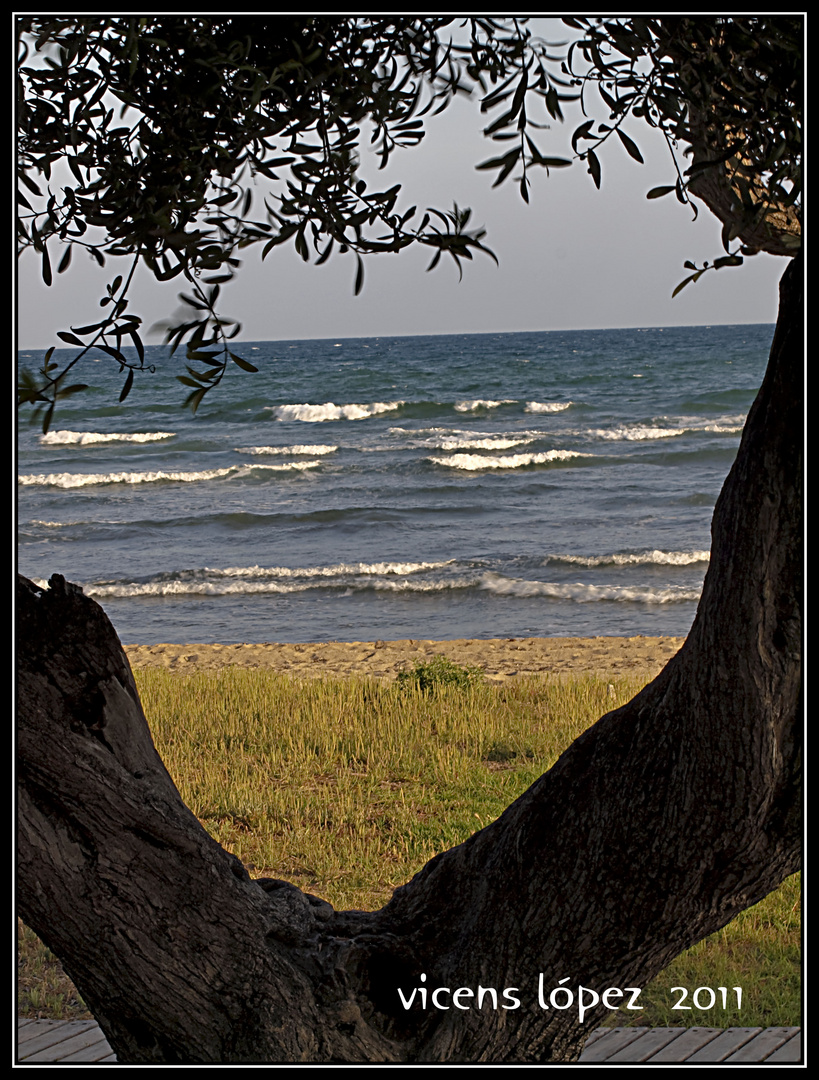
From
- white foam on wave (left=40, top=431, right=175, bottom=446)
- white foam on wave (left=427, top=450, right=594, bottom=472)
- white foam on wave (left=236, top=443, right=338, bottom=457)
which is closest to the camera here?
white foam on wave (left=427, top=450, right=594, bottom=472)

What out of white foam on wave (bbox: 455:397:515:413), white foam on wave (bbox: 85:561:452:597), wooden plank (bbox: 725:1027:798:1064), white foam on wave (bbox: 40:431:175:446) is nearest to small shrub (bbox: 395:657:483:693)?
wooden plank (bbox: 725:1027:798:1064)

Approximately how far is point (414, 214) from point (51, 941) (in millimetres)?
2032

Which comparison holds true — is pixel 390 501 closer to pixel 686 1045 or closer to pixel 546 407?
pixel 546 407

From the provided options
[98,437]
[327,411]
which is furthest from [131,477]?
[327,411]

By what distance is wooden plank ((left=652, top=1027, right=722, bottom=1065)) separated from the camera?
374 centimetres

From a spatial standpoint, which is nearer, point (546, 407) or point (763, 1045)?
point (763, 1045)

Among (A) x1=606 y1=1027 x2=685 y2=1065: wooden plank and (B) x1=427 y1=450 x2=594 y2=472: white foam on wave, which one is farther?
(B) x1=427 y1=450 x2=594 y2=472: white foam on wave

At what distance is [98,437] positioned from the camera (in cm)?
2955

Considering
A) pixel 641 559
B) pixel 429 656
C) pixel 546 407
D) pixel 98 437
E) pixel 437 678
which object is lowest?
pixel 429 656

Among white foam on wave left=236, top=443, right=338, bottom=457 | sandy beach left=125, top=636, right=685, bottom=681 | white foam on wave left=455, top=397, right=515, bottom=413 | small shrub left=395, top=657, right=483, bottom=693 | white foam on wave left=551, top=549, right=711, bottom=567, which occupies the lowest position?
sandy beach left=125, top=636, right=685, bottom=681

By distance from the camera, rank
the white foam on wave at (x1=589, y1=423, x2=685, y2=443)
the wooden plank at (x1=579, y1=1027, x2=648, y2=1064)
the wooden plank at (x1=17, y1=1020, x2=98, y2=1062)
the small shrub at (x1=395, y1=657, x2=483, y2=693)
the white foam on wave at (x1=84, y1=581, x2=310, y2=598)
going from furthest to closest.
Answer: the white foam on wave at (x1=589, y1=423, x2=685, y2=443) → the white foam on wave at (x1=84, y1=581, x2=310, y2=598) → the small shrub at (x1=395, y1=657, x2=483, y2=693) → the wooden plank at (x1=17, y1=1020, x2=98, y2=1062) → the wooden plank at (x1=579, y1=1027, x2=648, y2=1064)

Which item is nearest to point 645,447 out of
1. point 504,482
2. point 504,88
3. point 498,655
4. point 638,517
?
point 504,482

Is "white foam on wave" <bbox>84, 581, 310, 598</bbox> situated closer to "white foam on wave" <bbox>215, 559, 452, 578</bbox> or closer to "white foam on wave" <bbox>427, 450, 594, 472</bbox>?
"white foam on wave" <bbox>215, 559, 452, 578</bbox>

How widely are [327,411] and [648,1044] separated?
1229 inches
